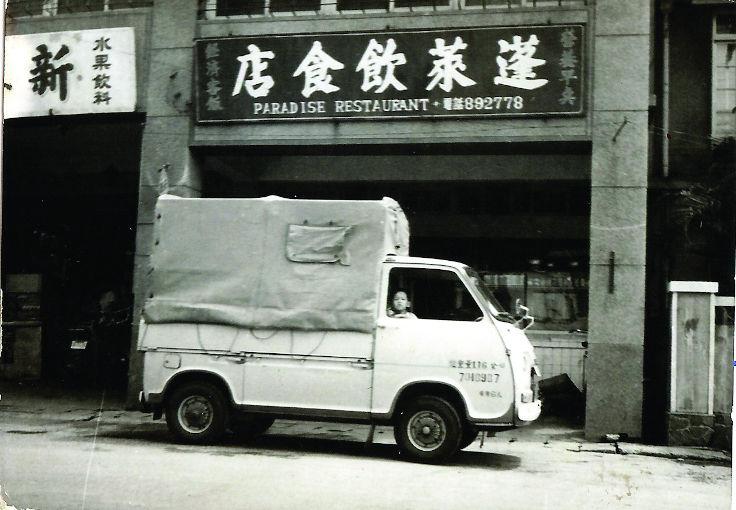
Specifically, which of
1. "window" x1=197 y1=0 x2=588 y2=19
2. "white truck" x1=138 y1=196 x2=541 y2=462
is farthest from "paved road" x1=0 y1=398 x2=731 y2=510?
"window" x1=197 y1=0 x2=588 y2=19

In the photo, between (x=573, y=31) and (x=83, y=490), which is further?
(x=573, y=31)

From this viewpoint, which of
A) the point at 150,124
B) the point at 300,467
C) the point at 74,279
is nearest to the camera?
the point at 300,467

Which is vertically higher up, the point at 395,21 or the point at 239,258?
the point at 395,21

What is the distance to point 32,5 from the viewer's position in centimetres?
1234

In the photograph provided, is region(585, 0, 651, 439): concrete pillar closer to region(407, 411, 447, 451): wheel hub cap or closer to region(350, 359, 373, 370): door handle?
region(407, 411, 447, 451): wheel hub cap

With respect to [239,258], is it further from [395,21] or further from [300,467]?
[395,21]

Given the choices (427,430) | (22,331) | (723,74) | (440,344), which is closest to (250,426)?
(427,430)

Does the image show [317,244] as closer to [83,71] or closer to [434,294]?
[434,294]

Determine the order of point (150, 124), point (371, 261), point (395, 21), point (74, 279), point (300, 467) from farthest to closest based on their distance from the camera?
point (74, 279)
point (150, 124)
point (395, 21)
point (371, 261)
point (300, 467)

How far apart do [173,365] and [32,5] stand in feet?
23.3

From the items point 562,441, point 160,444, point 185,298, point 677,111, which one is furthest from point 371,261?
point 677,111

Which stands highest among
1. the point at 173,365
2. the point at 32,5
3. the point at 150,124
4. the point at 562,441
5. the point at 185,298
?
the point at 32,5

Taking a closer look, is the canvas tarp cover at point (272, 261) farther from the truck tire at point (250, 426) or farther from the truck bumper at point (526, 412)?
the truck bumper at point (526, 412)

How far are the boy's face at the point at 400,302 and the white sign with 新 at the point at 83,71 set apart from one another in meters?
6.04
